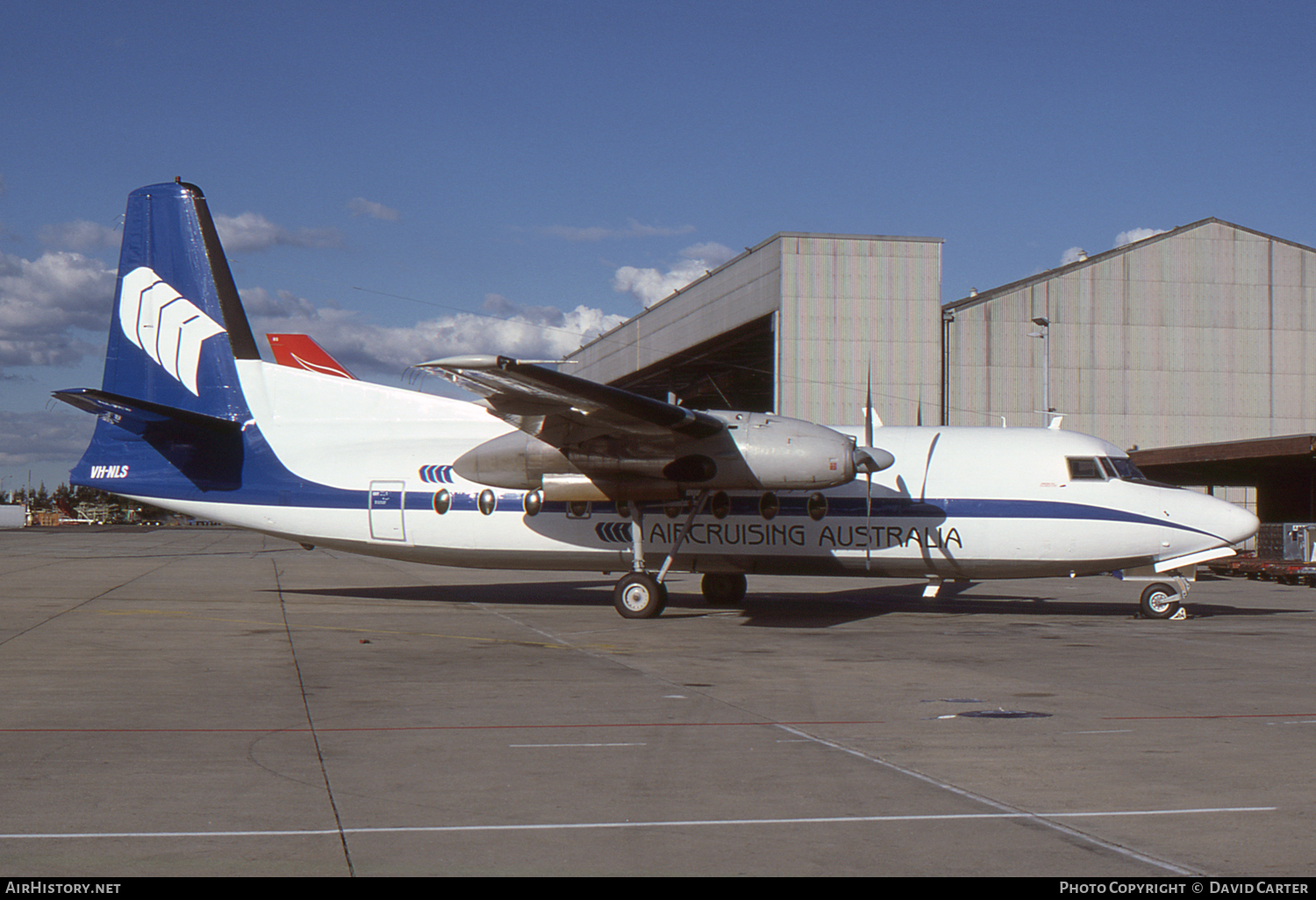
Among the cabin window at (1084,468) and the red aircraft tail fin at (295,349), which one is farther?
the red aircraft tail fin at (295,349)

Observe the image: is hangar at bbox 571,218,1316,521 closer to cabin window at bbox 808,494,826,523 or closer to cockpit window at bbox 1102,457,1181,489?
cockpit window at bbox 1102,457,1181,489

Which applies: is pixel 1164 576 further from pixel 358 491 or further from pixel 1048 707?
pixel 358 491

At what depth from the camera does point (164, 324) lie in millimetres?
20609

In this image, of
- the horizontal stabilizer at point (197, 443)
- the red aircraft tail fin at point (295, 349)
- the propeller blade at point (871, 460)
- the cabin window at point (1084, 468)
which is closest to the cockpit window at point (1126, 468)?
the cabin window at point (1084, 468)

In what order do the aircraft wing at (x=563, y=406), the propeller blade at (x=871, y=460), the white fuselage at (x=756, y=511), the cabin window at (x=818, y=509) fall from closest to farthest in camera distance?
1. the aircraft wing at (x=563, y=406)
2. the propeller blade at (x=871, y=460)
3. the white fuselage at (x=756, y=511)
4. the cabin window at (x=818, y=509)

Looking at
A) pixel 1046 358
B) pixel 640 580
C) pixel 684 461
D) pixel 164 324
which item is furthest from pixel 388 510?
pixel 1046 358

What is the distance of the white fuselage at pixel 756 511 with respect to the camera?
60.8 ft

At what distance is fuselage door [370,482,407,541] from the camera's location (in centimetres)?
1938

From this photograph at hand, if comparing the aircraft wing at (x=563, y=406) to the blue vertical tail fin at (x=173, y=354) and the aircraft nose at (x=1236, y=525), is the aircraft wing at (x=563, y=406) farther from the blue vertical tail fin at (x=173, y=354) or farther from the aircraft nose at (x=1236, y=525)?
the aircraft nose at (x=1236, y=525)

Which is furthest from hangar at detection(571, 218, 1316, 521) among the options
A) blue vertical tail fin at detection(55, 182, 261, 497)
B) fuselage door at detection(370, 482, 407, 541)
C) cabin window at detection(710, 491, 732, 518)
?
blue vertical tail fin at detection(55, 182, 261, 497)

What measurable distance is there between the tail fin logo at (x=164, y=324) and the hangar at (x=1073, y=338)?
2445 cm

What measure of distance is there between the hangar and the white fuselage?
2185 cm

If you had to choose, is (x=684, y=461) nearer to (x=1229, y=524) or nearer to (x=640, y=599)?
(x=640, y=599)

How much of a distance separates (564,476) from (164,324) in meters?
8.68
